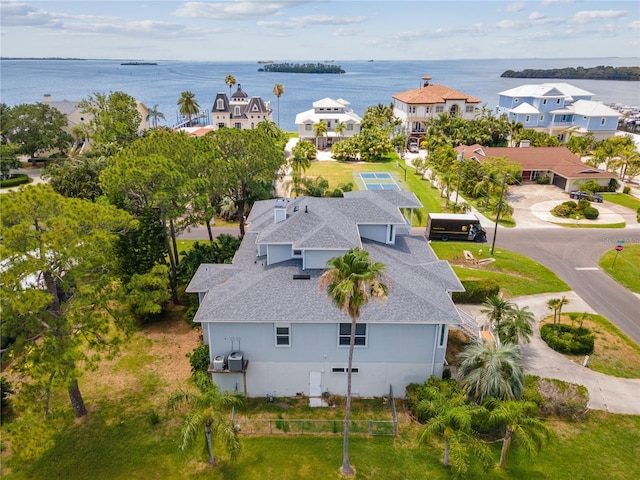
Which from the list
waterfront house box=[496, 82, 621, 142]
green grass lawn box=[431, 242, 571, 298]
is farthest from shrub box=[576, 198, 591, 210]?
waterfront house box=[496, 82, 621, 142]

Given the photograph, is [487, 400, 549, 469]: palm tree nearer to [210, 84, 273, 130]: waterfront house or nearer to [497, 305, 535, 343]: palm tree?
[497, 305, 535, 343]: palm tree

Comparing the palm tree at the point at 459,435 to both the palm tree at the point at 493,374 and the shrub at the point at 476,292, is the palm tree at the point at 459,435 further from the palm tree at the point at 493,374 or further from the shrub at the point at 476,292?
the shrub at the point at 476,292

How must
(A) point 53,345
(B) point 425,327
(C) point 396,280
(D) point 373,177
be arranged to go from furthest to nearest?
(D) point 373,177
(C) point 396,280
(B) point 425,327
(A) point 53,345

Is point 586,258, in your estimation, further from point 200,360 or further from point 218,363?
point 200,360

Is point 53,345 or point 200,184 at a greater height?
point 200,184

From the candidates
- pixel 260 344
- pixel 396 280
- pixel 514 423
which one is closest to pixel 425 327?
pixel 396 280

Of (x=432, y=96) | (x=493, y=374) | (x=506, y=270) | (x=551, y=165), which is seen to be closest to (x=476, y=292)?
(x=506, y=270)

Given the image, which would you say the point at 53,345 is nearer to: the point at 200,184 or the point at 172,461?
the point at 172,461
